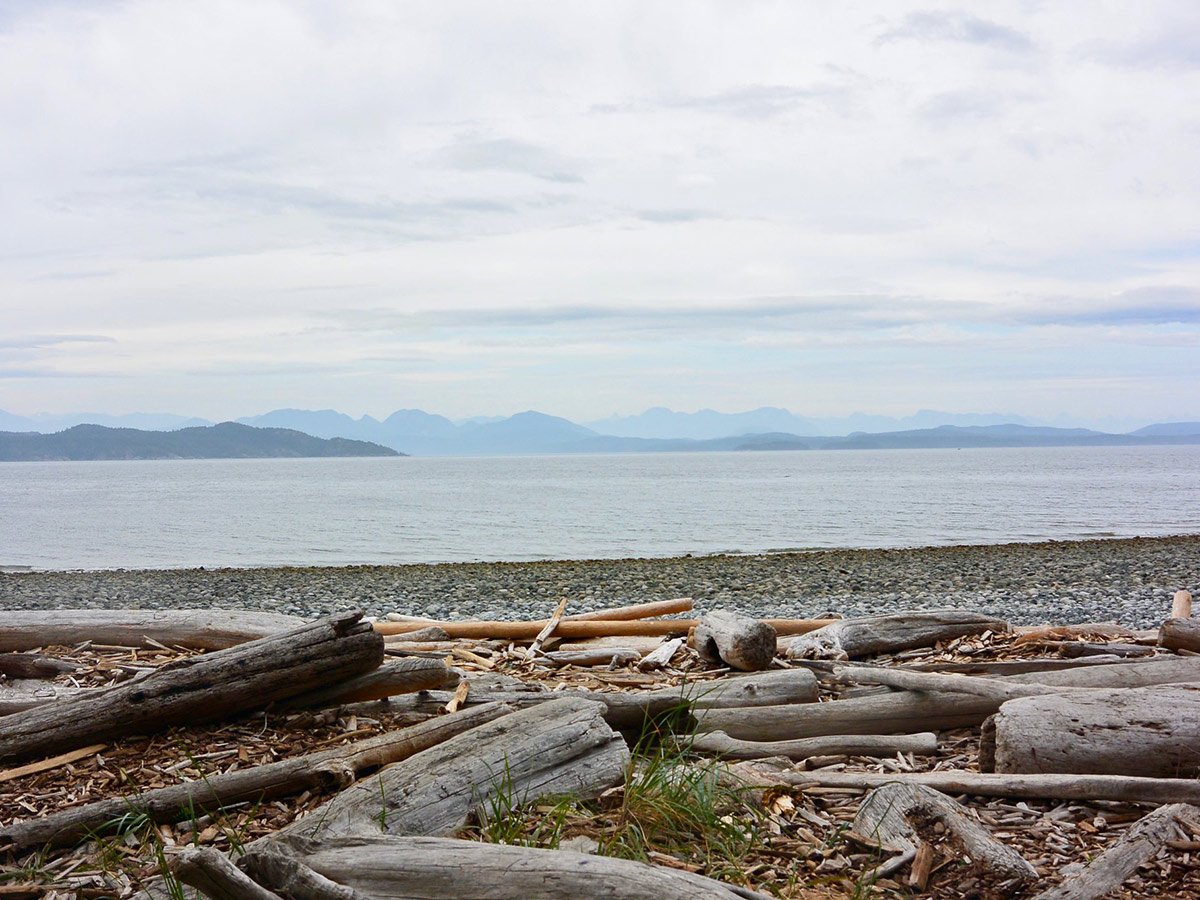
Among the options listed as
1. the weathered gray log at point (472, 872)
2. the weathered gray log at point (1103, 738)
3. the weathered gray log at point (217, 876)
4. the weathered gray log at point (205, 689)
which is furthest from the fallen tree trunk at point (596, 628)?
the weathered gray log at point (217, 876)

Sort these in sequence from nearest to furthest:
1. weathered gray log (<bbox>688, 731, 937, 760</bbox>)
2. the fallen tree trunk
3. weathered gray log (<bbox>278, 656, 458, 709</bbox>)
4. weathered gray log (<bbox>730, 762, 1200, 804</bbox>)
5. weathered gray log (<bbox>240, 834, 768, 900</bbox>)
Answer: weathered gray log (<bbox>240, 834, 768, 900</bbox>), weathered gray log (<bbox>730, 762, 1200, 804</bbox>), weathered gray log (<bbox>688, 731, 937, 760</bbox>), weathered gray log (<bbox>278, 656, 458, 709</bbox>), the fallen tree trunk

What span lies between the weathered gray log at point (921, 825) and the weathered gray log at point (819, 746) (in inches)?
39.3

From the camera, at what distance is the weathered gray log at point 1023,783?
14.1 feet

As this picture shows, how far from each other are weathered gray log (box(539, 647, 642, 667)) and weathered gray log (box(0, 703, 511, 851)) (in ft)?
7.10

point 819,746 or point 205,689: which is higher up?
point 205,689

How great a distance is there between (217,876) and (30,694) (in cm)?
374

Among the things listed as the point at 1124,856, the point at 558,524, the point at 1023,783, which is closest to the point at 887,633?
the point at 1023,783

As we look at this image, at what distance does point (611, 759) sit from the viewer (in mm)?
4523

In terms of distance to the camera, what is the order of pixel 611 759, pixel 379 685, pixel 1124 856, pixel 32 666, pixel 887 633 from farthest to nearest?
pixel 887 633, pixel 32 666, pixel 379 685, pixel 611 759, pixel 1124 856

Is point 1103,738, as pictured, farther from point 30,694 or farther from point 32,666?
point 32,666

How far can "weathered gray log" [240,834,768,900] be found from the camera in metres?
2.96

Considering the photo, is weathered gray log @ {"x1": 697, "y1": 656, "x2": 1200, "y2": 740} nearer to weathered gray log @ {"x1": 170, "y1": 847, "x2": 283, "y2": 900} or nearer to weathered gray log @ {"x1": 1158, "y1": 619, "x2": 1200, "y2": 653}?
weathered gray log @ {"x1": 1158, "y1": 619, "x2": 1200, "y2": 653}

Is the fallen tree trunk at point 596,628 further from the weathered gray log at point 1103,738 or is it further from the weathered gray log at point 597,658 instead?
the weathered gray log at point 1103,738

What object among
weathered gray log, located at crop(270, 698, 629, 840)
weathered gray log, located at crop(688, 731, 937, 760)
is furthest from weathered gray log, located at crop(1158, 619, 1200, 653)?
weathered gray log, located at crop(270, 698, 629, 840)
